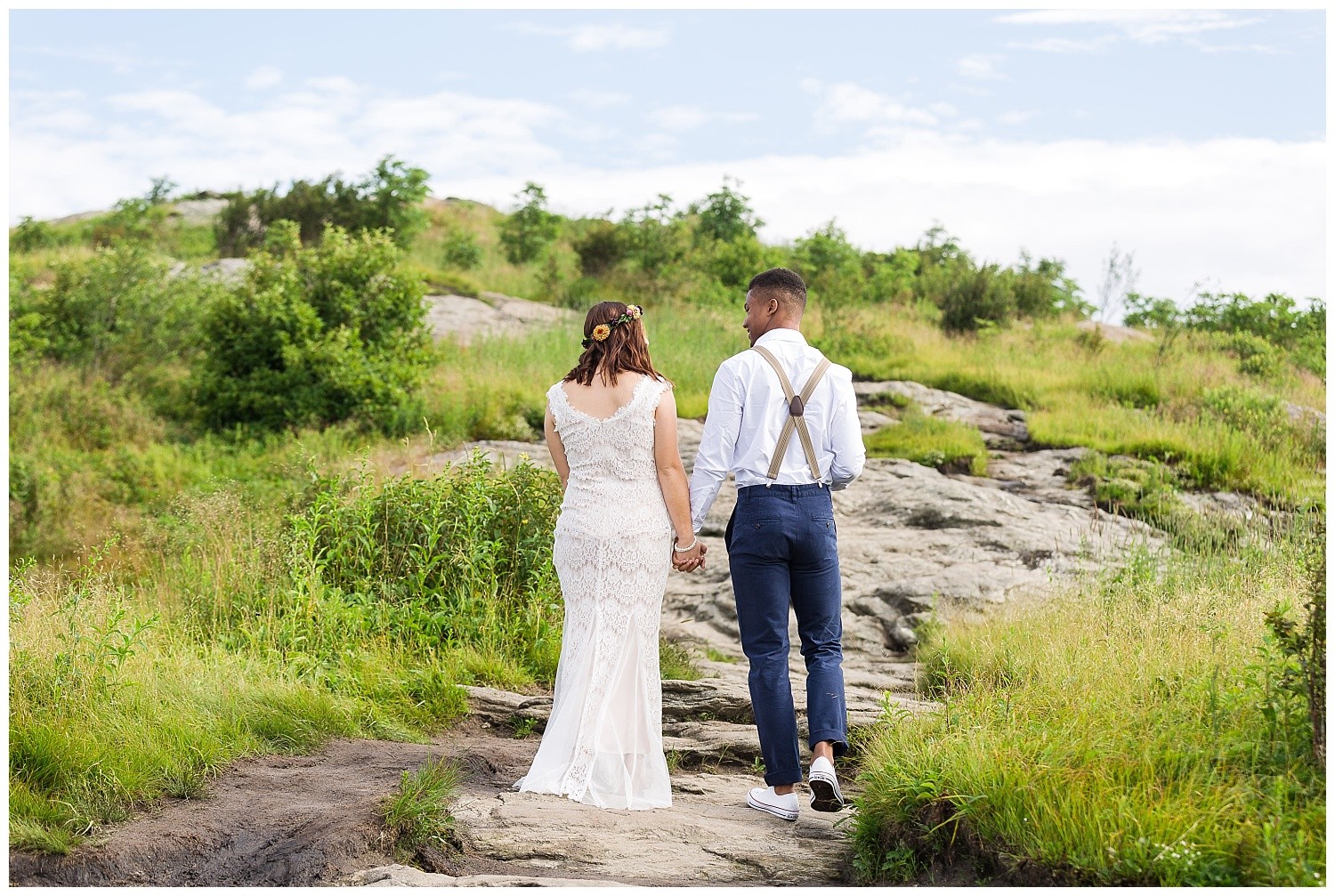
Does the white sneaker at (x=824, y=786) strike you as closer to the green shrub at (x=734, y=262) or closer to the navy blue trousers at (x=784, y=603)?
the navy blue trousers at (x=784, y=603)

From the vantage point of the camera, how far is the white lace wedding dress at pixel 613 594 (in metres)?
5.36

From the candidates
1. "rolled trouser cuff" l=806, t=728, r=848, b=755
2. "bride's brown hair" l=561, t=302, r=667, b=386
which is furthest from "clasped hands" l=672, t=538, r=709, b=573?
"rolled trouser cuff" l=806, t=728, r=848, b=755

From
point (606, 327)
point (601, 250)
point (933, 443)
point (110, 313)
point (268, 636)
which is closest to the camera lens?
point (606, 327)

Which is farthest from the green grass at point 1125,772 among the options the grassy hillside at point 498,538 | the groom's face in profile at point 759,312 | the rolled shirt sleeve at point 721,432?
the groom's face in profile at point 759,312

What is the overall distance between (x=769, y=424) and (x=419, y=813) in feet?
7.05

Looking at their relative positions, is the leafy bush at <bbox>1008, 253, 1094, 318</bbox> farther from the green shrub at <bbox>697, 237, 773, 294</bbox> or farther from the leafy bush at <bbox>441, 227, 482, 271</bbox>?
the leafy bush at <bbox>441, 227, 482, 271</bbox>

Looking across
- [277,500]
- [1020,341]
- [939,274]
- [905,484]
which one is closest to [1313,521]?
[905,484]

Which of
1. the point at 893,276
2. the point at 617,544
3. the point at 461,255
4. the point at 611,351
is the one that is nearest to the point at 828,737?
the point at 617,544

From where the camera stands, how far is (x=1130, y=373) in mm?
16141

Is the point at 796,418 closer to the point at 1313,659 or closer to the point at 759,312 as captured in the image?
the point at 759,312

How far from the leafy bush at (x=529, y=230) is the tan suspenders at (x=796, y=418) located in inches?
892

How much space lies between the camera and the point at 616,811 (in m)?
5.09

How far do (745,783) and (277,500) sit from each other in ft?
20.9

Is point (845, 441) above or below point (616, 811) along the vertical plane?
above
